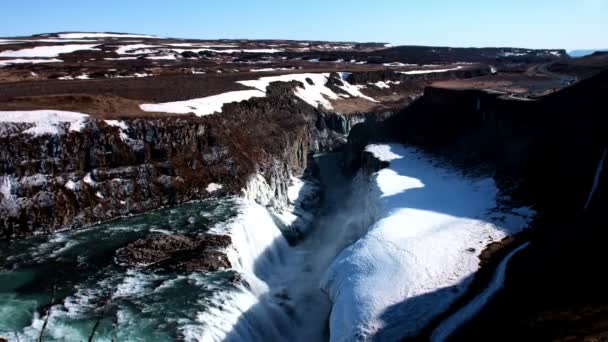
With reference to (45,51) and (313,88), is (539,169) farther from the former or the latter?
(45,51)

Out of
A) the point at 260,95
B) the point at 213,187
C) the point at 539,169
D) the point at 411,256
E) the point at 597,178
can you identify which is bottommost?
the point at 213,187

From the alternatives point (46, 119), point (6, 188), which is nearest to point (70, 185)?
point (6, 188)

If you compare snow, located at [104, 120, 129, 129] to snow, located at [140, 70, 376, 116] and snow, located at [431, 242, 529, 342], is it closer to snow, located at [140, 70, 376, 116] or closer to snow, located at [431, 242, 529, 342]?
snow, located at [140, 70, 376, 116]

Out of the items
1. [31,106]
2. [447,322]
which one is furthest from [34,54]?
[447,322]

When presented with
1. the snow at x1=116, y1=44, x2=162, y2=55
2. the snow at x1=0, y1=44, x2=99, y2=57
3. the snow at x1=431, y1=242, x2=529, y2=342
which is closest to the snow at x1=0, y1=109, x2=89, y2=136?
the snow at x1=431, y1=242, x2=529, y2=342

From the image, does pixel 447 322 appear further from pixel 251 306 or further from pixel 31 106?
pixel 31 106

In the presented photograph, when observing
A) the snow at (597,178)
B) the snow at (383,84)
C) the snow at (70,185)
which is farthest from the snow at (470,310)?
the snow at (383,84)
